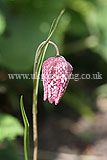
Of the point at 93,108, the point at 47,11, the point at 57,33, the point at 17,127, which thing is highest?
the point at 47,11

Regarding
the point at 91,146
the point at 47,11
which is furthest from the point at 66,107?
the point at 47,11

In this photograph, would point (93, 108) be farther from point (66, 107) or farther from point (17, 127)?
point (17, 127)

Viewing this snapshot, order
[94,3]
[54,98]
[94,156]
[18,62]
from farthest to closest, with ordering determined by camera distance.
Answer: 1. [94,3]
2. [18,62]
3. [94,156]
4. [54,98]

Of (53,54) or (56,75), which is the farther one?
(53,54)

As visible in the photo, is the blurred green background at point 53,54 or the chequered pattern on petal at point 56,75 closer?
the chequered pattern on petal at point 56,75
